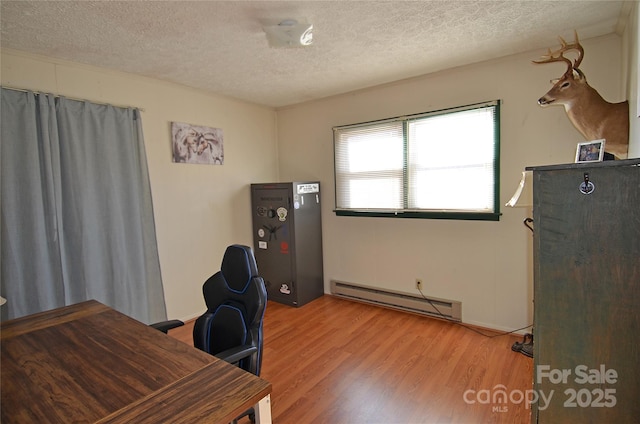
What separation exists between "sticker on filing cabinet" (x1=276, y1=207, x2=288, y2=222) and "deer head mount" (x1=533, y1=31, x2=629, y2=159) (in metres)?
2.60

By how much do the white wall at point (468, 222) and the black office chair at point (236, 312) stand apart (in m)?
2.13

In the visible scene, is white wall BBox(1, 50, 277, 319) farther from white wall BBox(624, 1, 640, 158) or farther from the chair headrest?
white wall BBox(624, 1, 640, 158)

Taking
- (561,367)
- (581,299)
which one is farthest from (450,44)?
(561,367)

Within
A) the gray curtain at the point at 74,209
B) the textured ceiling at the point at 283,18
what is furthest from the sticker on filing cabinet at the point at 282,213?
the textured ceiling at the point at 283,18

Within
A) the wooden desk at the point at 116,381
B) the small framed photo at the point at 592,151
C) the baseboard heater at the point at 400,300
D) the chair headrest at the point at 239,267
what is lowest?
the baseboard heater at the point at 400,300

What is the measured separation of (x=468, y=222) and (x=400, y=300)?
3.64ft

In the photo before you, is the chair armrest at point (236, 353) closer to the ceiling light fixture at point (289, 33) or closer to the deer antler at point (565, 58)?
the ceiling light fixture at point (289, 33)

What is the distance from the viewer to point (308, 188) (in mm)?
3812

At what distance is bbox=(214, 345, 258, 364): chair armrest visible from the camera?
1.39 meters

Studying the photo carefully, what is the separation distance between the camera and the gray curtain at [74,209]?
223 cm

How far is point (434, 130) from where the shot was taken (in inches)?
121

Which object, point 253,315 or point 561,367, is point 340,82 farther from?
point 561,367

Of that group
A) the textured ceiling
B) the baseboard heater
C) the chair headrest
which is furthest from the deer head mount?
the chair headrest

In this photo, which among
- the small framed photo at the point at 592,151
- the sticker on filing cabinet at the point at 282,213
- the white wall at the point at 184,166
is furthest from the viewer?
the sticker on filing cabinet at the point at 282,213
